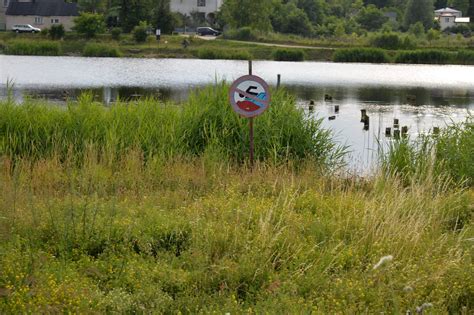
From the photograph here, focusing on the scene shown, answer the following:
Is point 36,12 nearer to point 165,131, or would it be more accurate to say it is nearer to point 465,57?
point 465,57

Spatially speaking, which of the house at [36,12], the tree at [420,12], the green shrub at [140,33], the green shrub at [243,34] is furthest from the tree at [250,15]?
the tree at [420,12]

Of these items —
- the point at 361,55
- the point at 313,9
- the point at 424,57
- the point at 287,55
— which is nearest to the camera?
the point at 287,55

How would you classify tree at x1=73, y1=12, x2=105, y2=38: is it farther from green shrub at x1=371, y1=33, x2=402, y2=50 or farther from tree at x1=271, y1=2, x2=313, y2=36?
green shrub at x1=371, y1=33, x2=402, y2=50

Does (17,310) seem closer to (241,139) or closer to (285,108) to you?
(241,139)

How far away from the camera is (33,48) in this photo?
2547 inches

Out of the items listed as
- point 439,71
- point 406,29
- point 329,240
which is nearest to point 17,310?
point 329,240

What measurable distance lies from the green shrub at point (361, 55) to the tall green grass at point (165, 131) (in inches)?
2296

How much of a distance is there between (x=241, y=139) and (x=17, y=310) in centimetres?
862

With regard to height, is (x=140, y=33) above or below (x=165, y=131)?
above

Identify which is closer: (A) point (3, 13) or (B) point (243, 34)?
(B) point (243, 34)

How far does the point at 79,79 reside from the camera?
39.9 meters

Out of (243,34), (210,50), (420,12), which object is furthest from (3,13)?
(420,12)

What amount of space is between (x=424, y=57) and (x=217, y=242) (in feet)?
223

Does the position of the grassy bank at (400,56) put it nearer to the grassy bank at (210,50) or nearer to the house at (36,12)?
the grassy bank at (210,50)
